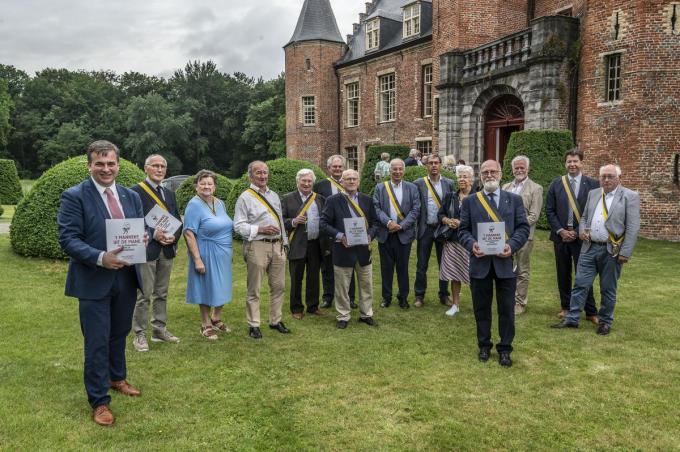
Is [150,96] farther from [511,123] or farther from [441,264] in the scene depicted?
[441,264]

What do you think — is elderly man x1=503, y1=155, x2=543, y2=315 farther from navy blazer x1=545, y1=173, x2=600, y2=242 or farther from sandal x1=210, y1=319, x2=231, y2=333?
sandal x1=210, y1=319, x2=231, y2=333

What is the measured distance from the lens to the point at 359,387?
480 centimetres

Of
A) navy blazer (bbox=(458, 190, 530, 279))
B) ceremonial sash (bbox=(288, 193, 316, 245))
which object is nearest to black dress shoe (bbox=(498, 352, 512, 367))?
navy blazer (bbox=(458, 190, 530, 279))

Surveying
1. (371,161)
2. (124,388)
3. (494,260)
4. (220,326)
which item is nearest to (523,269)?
(494,260)

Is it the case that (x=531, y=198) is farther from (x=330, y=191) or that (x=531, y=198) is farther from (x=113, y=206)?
(x=113, y=206)

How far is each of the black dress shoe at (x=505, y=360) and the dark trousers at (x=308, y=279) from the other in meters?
2.84

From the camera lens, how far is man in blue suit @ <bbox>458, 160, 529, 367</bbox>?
5277 mm

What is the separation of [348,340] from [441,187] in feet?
9.19

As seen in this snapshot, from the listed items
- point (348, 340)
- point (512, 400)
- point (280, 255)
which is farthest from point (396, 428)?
point (280, 255)

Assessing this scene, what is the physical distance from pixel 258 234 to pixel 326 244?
153cm

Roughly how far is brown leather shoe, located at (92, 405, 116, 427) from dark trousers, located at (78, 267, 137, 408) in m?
0.05

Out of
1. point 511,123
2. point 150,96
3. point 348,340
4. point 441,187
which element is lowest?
point 348,340

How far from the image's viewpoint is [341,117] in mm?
30000

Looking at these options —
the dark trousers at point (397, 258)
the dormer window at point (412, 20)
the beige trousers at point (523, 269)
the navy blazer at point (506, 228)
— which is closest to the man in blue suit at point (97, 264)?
the navy blazer at point (506, 228)
